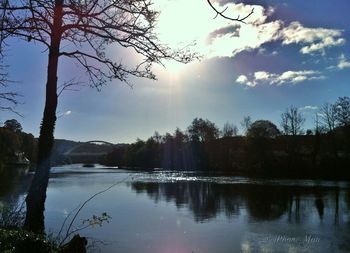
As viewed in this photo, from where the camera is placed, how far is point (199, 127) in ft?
365

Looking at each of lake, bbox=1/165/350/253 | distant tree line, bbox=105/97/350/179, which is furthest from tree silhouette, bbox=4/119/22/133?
distant tree line, bbox=105/97/350/179

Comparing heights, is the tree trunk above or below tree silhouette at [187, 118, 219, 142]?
below

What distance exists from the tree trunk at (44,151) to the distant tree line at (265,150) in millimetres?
67483

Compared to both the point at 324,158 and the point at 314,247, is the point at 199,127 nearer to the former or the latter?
the point at 324,158

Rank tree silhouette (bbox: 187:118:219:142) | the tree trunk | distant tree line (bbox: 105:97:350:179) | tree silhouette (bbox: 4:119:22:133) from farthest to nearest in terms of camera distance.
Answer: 1. tree silhouette (bbox: 187:118:219:142)
2. distant tree line (bbox: 105:97:350:179)
3. tree silhouette (bbox: 4:119:22:133)
4. the tree trunk

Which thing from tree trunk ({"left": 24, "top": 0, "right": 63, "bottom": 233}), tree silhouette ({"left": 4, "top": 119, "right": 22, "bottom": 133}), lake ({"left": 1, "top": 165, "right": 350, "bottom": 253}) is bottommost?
lake ({"left": 1, "top": 165, "right": 350, "bottom": 253})

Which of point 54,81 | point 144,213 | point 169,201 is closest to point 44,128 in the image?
point 54,81

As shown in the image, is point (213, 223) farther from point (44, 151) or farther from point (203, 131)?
point (203, 131)

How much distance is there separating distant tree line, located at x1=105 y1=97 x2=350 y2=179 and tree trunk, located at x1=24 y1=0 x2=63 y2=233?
221 ft

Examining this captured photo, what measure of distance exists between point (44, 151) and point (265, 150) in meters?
76.3

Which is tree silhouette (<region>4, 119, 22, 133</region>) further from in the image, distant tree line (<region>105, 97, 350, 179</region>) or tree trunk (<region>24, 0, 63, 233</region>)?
distant tree line (<region>105, 97, 350, 179</region>)

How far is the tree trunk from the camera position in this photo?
832cm

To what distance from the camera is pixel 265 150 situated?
3231 inches

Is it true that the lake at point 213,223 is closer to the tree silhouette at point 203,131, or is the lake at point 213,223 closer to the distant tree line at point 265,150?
the distant tree line at point 265,150
